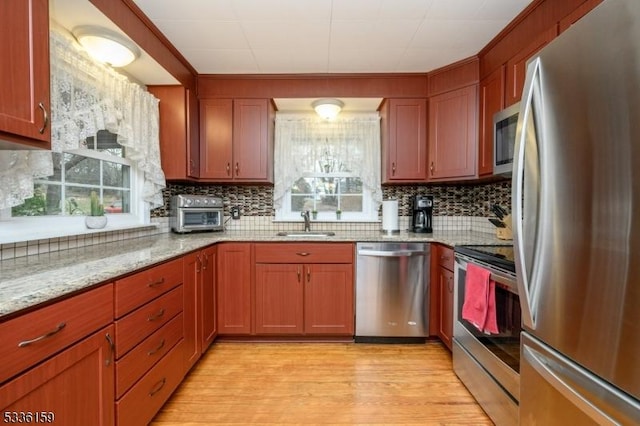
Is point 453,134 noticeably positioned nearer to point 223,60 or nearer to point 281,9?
point 281,9

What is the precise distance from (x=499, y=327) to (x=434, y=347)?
1.02m

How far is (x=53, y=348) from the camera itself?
3.05 ft

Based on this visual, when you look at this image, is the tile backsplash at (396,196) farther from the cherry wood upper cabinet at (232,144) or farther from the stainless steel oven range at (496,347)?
the stainless steel oven range at (496,347)

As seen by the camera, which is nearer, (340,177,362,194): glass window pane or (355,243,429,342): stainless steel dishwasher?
(355,243,429,342): stainless steel dishwasher

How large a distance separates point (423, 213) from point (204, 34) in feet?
7.60

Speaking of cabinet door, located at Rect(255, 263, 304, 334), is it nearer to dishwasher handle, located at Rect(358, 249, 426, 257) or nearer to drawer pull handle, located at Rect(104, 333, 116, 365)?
dishwasher handle, located at Rect(358, 249, 426, 257)

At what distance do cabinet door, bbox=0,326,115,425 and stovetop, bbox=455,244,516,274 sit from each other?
1.78 meters

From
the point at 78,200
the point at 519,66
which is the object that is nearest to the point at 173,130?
the point at 78,200

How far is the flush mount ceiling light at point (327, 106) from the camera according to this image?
8.88 ft

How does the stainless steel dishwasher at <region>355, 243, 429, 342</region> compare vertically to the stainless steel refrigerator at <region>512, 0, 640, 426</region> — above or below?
below

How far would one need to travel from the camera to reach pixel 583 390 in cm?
88

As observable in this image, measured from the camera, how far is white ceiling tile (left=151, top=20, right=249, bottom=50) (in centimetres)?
198

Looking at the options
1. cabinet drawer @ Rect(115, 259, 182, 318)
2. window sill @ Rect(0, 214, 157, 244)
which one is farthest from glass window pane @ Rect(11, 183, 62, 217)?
cabinet drawer @ Rect(115, 259, 182, 318)

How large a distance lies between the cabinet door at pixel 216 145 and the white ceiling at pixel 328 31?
0.44 meters
